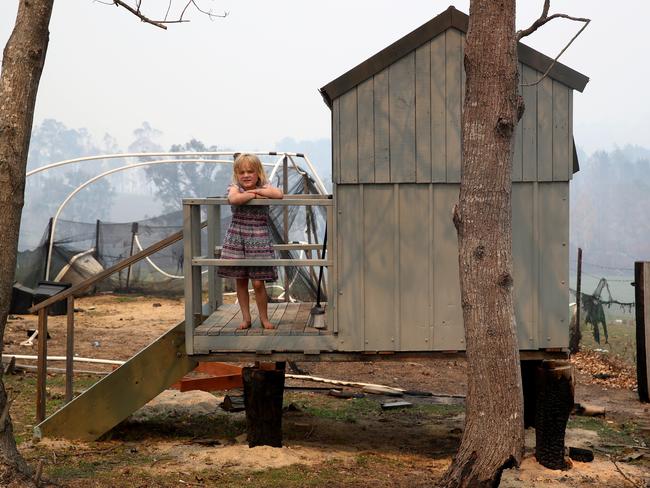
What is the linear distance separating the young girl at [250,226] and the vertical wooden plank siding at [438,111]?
56.9 inches

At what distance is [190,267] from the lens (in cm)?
844

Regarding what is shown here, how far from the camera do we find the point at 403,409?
11.2m

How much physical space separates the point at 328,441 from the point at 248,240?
2.31 m

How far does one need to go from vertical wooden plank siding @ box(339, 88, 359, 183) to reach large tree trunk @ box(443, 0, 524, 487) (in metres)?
1.91

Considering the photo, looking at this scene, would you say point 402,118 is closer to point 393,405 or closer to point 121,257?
point 393,405

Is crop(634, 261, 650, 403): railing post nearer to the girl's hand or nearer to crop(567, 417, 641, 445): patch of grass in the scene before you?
crop(567, 417, 641, 445): patch of grass

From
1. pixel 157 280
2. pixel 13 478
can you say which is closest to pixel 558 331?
pixel 13 478

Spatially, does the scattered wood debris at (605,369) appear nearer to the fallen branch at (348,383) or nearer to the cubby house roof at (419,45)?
the fallen branch at (348,383)

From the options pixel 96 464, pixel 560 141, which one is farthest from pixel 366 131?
pixel 96 464

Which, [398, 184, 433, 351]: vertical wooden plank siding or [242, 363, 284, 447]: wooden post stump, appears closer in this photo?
[398, 184, 433, 351]: vertical wooden plank siding

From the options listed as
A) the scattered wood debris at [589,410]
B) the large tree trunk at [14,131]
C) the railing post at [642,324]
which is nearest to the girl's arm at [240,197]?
the large tree trunk at [14,131]

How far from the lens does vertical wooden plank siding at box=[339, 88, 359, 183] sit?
834 centimetres

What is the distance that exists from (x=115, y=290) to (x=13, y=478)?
683 inches

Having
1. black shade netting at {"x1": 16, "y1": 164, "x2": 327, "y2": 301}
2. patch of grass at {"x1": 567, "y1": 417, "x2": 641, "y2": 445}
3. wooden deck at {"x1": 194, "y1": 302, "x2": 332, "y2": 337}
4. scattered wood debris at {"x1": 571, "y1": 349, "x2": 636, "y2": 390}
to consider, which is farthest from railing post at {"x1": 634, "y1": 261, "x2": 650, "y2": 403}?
black shade netting at {"x1": 16, "y1": 164, "x2": 327, "y2": 301}
